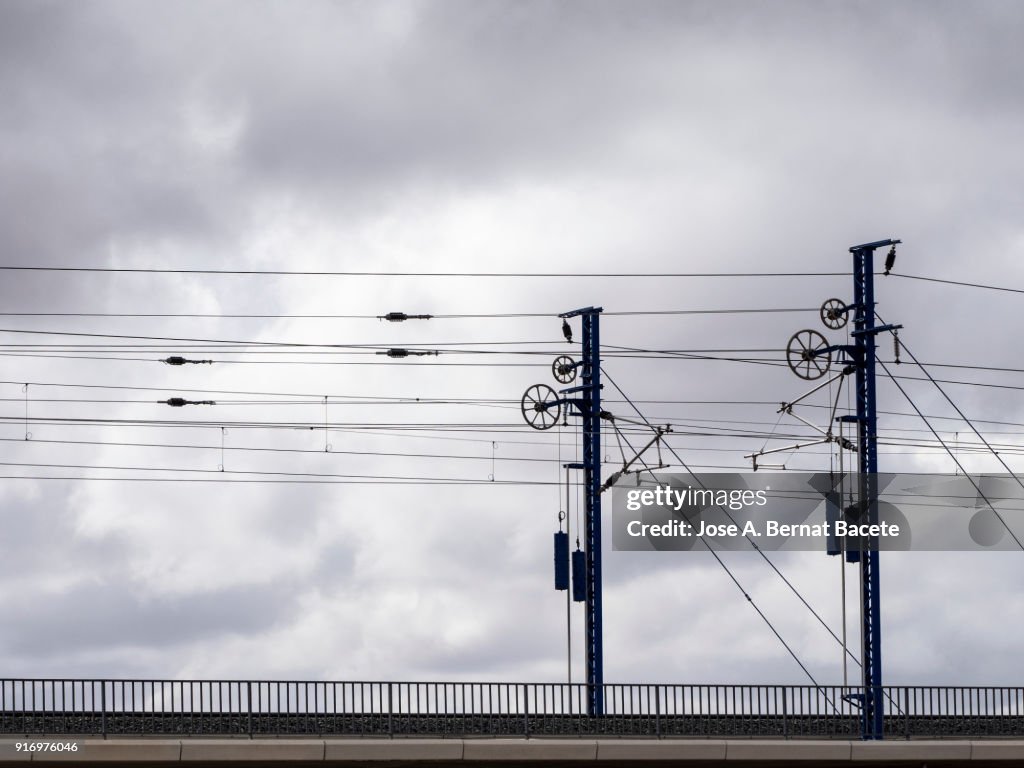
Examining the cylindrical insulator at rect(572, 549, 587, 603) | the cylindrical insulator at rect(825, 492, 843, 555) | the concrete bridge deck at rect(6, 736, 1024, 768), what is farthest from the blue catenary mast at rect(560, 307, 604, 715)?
the cylindrical insulator at rect(825, 492, 843, 555)

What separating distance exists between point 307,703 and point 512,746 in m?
4.19

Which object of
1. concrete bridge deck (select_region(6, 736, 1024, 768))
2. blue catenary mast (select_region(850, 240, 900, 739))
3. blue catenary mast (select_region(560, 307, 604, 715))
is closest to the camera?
concrete bridge deck (select_region(6, 736, 1024, 768))

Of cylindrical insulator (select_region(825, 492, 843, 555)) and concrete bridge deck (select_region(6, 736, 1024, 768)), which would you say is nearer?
concrete bridge deck (select_region(6, 736, 1024, 768))

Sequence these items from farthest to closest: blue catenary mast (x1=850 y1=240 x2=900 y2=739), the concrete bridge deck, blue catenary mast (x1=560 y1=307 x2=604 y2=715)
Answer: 1. blue catenary mast (x1=560 y1=307 x2=604 y2=715)
2. blue catenary mast (x1=850 y1=240 x2=900 y2=739)
3. the concrete bridge deck

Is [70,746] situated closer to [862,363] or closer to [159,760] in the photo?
[159,760]

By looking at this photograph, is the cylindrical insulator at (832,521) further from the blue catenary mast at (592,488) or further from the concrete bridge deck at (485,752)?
the blue catenary mast at (592,488)

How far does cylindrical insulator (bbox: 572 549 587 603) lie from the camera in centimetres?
4241

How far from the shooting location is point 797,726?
1625 inches

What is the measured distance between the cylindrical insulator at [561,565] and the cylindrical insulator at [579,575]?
0.56 ft

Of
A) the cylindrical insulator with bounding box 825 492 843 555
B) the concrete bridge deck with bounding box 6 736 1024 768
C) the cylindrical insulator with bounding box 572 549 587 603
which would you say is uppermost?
the cylindrical insulator with bounding box 825 492 843 555

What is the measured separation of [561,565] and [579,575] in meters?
0.46

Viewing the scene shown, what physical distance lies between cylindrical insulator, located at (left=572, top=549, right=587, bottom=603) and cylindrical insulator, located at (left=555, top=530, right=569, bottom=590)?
17cm

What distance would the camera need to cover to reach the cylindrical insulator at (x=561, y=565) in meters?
42.4

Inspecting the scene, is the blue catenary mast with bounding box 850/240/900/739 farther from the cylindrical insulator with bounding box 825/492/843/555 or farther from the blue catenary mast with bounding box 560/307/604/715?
the blue catenary mast with bounding box 560/307/604/715
